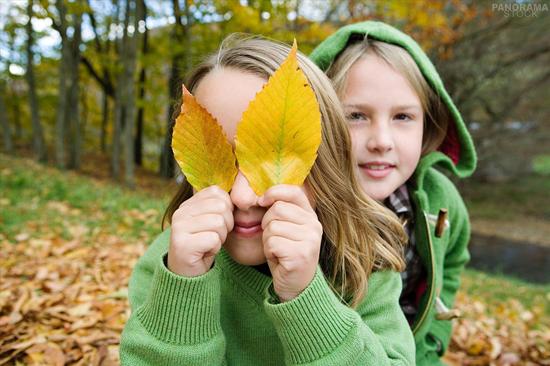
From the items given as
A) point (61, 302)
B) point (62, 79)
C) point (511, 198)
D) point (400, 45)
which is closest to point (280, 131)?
point (400, 45)

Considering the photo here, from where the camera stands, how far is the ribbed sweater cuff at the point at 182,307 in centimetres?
94

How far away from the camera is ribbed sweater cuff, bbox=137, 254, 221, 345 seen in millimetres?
943

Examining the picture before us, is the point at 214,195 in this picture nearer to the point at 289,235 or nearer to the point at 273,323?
the point at 289,235

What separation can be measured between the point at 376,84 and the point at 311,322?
2.86 feet

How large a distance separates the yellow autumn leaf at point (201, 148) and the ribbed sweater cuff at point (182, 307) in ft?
0.76

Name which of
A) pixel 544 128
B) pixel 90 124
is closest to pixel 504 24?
pixel 544 128

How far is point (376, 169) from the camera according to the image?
147 centimetres

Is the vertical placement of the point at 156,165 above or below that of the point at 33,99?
below

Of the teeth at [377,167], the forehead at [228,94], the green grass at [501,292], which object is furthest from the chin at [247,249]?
the green grass at [501,292]

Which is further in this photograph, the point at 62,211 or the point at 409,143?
the point at 62,211

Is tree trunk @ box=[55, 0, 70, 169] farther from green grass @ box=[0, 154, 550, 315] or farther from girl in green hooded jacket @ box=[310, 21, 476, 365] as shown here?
girl in green hooded jacket @ box=[310, 21, 476, 365]

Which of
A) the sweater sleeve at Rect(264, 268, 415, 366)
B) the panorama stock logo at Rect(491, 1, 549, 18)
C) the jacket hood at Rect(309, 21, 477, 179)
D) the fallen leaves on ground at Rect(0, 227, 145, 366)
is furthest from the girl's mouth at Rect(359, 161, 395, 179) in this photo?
the panorama stock logo at Rect(491, 1, 549, 18)

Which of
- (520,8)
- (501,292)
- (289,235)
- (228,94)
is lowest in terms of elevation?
(501,292)

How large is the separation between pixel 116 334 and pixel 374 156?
132 centimetres
